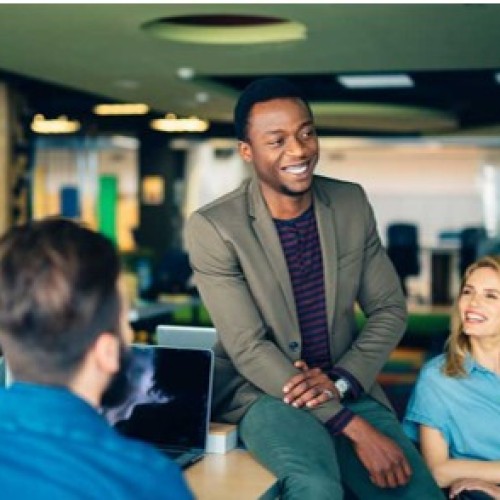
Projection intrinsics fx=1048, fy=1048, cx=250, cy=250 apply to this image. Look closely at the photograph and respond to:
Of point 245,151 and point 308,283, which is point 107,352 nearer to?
point 308,283

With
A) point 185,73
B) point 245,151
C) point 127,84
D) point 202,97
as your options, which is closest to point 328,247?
point 245,151

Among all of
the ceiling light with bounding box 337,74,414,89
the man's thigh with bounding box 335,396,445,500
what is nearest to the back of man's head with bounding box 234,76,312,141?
the man's thigh with bounding box 335,396,445,500

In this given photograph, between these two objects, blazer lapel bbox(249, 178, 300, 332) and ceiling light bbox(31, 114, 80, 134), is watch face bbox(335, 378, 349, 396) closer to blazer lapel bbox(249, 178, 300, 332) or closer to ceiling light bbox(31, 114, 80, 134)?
blazer lapel bbox(249, 178, 300, 332)

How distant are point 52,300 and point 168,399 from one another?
129 cm

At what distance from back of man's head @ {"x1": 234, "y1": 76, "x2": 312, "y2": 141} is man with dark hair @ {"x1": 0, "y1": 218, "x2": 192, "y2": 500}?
1.41 meters

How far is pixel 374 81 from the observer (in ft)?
33.2

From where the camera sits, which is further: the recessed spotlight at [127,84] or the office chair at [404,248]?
the office chair at [404,248]

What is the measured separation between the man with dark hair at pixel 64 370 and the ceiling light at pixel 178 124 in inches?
423

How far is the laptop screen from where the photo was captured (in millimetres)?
2545

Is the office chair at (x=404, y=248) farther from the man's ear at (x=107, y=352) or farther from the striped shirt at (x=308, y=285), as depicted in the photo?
the man's ear at (x=107, y=352)

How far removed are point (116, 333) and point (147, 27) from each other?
6.02m

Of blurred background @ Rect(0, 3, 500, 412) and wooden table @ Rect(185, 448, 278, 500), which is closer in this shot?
wooden table @ Rect(185, 448, 278, 500)

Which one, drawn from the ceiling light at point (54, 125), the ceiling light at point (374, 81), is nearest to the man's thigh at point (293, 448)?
the ceiling light at point (374, 81)

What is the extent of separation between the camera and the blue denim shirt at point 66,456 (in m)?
1.21
